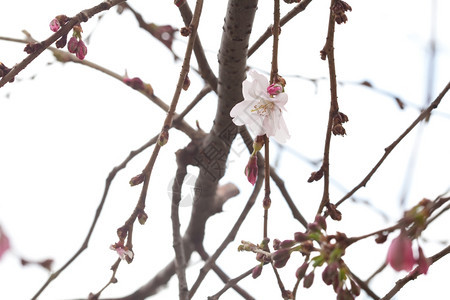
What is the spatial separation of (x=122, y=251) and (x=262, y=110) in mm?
182

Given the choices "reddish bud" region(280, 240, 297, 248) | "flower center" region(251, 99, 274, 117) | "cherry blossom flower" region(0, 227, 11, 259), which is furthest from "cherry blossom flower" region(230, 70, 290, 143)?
"cherry blossom flower" region(0, 227, 11, 259)

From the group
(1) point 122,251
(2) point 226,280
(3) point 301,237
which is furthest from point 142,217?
(2) point 226,280

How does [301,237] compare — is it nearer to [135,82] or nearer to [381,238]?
[381,238]

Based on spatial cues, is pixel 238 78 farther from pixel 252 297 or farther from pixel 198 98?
pixel 252 297

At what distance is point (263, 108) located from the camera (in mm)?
438

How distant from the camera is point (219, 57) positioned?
593 millimetres

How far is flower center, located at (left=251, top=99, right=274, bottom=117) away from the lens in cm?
43

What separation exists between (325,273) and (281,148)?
55 centimetres

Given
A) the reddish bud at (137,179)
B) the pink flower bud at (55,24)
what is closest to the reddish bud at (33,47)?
the pink flower bud at (55,24)

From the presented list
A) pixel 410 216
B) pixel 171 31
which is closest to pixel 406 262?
pixel 410 216

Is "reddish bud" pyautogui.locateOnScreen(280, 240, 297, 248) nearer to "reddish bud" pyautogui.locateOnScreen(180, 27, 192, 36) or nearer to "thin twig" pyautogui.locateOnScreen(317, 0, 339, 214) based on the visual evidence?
"thin twig" pyautogui.locateOnScreen(317, 0, 339, 214)

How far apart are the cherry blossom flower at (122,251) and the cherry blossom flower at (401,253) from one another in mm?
213

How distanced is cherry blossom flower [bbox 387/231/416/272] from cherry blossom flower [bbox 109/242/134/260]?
0.21m

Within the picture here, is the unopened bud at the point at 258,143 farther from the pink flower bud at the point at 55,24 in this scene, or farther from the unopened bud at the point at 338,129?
the pink flower bud at the point at 55,24
